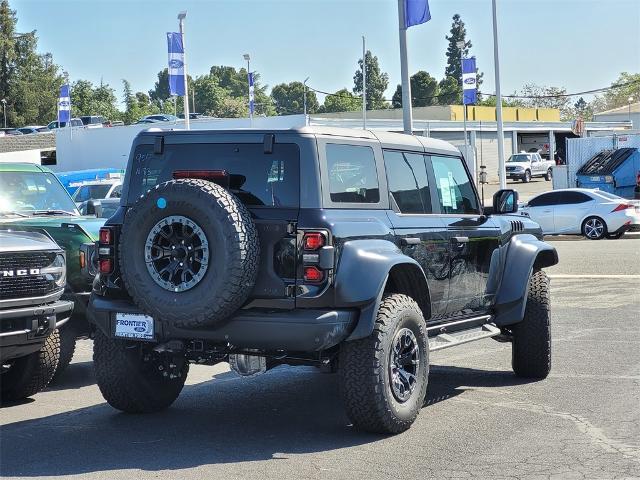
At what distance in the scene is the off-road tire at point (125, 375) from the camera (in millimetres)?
6945

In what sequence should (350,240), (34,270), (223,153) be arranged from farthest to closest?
(34,270)
(223,153)
(350,240)

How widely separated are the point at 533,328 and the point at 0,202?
217 inches

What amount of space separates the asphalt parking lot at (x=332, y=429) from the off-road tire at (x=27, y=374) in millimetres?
148

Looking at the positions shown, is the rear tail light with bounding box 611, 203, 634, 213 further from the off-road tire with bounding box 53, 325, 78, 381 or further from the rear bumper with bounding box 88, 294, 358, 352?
the rear bumper with bounding box 88, 294, 358, 352

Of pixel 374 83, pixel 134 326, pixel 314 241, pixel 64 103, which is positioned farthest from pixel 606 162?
pixel 374 83

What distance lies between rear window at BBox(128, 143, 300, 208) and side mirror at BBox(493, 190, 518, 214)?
2751 millimetres

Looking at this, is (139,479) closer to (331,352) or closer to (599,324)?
(331,352)

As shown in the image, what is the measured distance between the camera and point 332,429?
6625mm

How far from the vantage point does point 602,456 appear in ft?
19.1

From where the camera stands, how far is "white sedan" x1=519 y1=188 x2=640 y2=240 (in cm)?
2461

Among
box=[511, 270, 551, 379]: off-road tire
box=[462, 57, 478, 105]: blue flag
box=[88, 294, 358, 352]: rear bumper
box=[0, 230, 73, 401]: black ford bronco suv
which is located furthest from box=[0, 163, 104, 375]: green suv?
box=[462, 57, 478, 105]: blue flag

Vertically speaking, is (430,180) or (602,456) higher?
(430,180)

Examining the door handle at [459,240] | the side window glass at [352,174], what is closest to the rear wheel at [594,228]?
the door handle at [459,240]

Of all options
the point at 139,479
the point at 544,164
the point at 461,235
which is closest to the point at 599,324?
the point at 461,235
